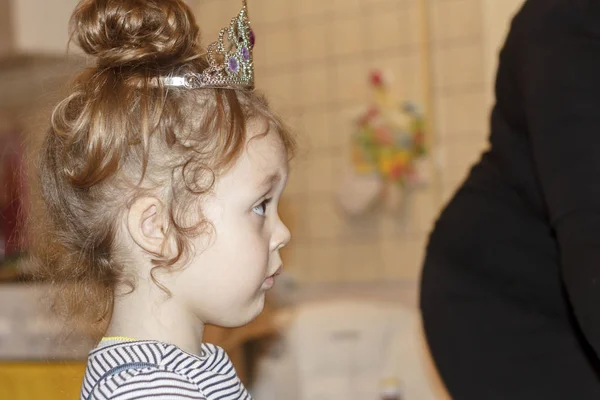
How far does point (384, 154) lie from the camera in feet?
7.80

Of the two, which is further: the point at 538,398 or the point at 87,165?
the point at 538,398

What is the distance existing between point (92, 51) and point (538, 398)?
796 millimetres

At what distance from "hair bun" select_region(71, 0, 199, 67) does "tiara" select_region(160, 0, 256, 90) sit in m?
0.03

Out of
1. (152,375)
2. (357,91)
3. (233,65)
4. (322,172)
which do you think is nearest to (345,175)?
(322,172)

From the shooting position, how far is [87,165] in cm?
87

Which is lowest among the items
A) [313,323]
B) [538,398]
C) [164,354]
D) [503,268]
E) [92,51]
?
[313,323]

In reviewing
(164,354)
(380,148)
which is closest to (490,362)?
(164,354)

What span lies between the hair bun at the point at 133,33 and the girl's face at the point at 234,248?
12 cm

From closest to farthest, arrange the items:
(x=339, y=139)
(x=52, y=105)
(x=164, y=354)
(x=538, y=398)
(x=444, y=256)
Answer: (x=164, y=354) → (x=52, y=105) → (x=538, y=398) → (x=444, y=256) → (x=339, y=139)

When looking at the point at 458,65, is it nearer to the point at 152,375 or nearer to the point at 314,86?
the point at 314,86

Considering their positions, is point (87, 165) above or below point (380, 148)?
above

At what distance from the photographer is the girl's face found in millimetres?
885

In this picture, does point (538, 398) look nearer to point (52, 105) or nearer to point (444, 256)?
point (444, 256)

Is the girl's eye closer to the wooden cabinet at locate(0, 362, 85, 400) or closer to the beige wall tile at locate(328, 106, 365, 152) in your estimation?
the wooden cabinet at locate(0, 362, 85, 400)
